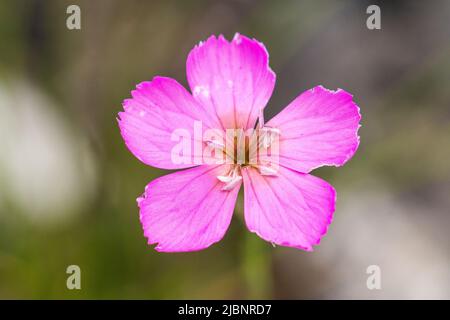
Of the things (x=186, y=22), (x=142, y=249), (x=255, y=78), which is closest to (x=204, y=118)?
(x=255, y=78)

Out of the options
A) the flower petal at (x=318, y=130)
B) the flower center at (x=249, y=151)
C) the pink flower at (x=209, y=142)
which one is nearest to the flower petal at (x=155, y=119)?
the pink flower at (x=209, y=142)

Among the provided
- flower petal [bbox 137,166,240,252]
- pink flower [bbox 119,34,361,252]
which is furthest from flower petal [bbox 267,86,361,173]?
flower petal [bbox 137,166,240,252]

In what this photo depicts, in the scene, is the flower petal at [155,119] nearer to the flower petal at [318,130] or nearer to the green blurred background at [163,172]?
the flower petal at [318,130]

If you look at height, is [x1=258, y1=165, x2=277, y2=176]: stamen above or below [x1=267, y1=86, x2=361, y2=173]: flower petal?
below

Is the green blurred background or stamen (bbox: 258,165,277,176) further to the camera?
the green blurred background

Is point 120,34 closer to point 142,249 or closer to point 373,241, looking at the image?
point 142,249

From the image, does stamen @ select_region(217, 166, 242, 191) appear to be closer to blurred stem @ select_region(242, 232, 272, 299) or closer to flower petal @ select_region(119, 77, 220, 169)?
flower petal @ select_region(119, 77, 220, 169)
